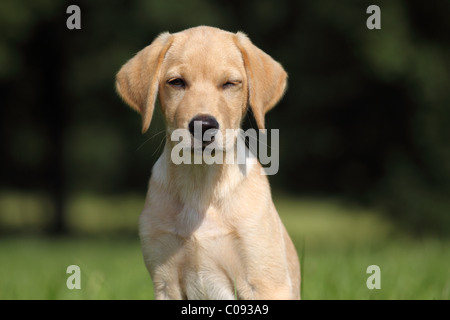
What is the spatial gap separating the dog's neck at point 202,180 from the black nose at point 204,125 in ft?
1.60

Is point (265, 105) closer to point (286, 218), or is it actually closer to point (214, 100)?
point (214, 100)

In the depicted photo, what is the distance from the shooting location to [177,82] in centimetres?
378

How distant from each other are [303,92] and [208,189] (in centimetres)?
1335

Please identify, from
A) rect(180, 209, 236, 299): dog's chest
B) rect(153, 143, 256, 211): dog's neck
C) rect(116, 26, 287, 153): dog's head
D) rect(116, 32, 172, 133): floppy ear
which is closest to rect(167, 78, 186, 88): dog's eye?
rect(116, 26, 287, 153): dog's head

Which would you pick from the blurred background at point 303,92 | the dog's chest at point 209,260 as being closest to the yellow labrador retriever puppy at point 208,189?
the dog's chest at point 209,260

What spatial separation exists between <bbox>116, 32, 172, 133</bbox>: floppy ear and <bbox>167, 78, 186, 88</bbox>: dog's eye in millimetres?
155

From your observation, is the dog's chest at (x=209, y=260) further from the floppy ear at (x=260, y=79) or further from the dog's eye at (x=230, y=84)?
the dog's eye at (x=230, y=84)

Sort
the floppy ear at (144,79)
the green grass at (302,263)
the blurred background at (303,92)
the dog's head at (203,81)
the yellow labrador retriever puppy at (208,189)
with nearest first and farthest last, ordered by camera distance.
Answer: the dog's head at (203,81) → the yellow labrador retriever puppy at (208,189) → the floppy ear at (144,79) → the green grass at (302,263) → the blurred background at (303,92)

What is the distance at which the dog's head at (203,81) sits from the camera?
11.9ft

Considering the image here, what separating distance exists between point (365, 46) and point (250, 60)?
35.8 feet

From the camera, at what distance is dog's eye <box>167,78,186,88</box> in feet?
12.3

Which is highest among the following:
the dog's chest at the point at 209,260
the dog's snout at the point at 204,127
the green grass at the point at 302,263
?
the dog's snout at the point at 204,127

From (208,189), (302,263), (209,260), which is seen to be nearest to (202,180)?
(208,189)

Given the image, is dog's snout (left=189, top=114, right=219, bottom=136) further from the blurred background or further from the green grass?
the blurred background
